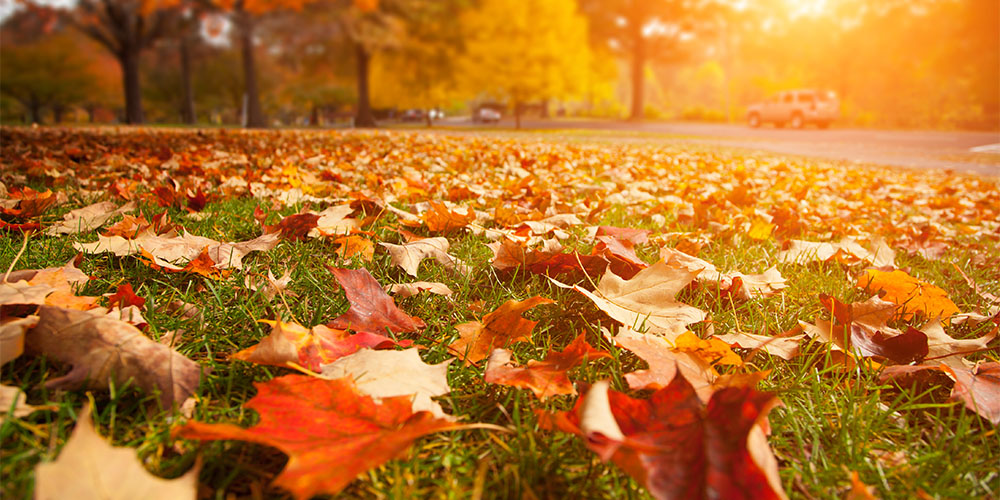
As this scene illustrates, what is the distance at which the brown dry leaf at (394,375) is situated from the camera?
2.43 ft

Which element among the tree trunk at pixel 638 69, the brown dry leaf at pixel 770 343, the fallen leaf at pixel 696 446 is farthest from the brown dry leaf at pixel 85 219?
the tree trunk at pixel 638 69

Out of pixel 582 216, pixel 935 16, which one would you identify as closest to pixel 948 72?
pixel 935 16

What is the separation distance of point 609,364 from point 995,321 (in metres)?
1.01

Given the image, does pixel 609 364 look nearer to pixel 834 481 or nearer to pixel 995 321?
pixel 834 481

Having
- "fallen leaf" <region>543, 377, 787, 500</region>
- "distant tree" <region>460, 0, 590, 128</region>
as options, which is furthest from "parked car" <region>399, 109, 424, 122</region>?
"fallen leaf" <region>543, 377, 787, 500</region>

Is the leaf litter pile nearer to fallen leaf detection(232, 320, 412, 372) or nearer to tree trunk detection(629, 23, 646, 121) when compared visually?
fallen leaf detection(232, 320, 412, 372)

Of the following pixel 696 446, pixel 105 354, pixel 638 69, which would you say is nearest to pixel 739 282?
pixel 696 446

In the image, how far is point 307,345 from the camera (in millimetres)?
870

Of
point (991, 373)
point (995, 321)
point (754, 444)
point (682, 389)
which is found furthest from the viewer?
point (995, 321)

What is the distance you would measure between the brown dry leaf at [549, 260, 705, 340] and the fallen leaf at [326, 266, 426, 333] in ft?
1.06

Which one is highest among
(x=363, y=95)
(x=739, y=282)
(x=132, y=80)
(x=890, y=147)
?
(x=132, y=80)

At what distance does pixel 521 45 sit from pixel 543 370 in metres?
24.6

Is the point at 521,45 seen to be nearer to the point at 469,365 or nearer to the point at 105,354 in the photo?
the point at 469,365

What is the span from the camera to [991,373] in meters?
0.97
